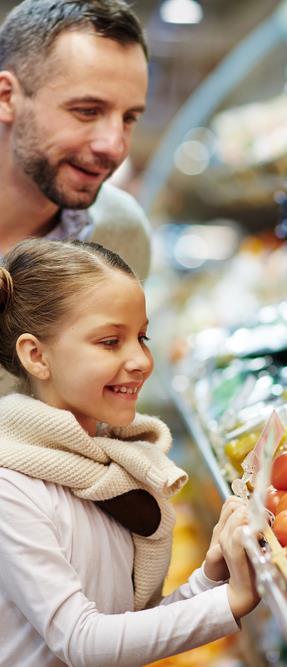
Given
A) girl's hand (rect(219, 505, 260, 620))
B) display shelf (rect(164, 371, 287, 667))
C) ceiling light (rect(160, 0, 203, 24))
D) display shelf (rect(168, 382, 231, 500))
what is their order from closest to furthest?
girl's hand (rect(219, 505, 260, 620)) < display shelf (rect(168, 382, 231, 500)) < display shelf (rect(164, 371, 287, 667)) < ceiling light (rect(160, 0, 203, 24))

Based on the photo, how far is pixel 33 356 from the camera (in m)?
1.59

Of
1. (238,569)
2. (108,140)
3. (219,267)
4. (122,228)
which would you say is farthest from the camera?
(219,267)

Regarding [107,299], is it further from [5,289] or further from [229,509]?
[229,509]

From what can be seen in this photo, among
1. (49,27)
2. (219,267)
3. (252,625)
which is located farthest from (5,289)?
(219,267)

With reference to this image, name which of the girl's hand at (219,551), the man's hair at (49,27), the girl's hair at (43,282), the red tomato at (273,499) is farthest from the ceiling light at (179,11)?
the girl's hand at (219,551)

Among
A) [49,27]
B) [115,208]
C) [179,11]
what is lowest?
[115,208]

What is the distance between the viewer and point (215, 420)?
7.60 ft

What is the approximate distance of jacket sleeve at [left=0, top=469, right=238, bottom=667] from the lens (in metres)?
1.41

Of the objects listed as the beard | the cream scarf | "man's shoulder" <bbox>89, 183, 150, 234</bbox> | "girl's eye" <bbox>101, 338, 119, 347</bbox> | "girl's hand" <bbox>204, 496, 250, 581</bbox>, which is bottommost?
"girl's hand" <bbox>204, 496, 250, 581</bbox>

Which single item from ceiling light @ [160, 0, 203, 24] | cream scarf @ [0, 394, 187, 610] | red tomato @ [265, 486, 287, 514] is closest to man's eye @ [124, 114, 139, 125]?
cream scarf @ [0, 394, 187, 610]

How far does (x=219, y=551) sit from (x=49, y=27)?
1.23 metres

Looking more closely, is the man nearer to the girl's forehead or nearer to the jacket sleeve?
the girl's forehead

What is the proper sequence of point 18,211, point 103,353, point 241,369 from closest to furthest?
point 103,353 < point 18,211 < point 241,369

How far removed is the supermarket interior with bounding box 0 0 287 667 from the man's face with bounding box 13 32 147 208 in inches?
25.7
